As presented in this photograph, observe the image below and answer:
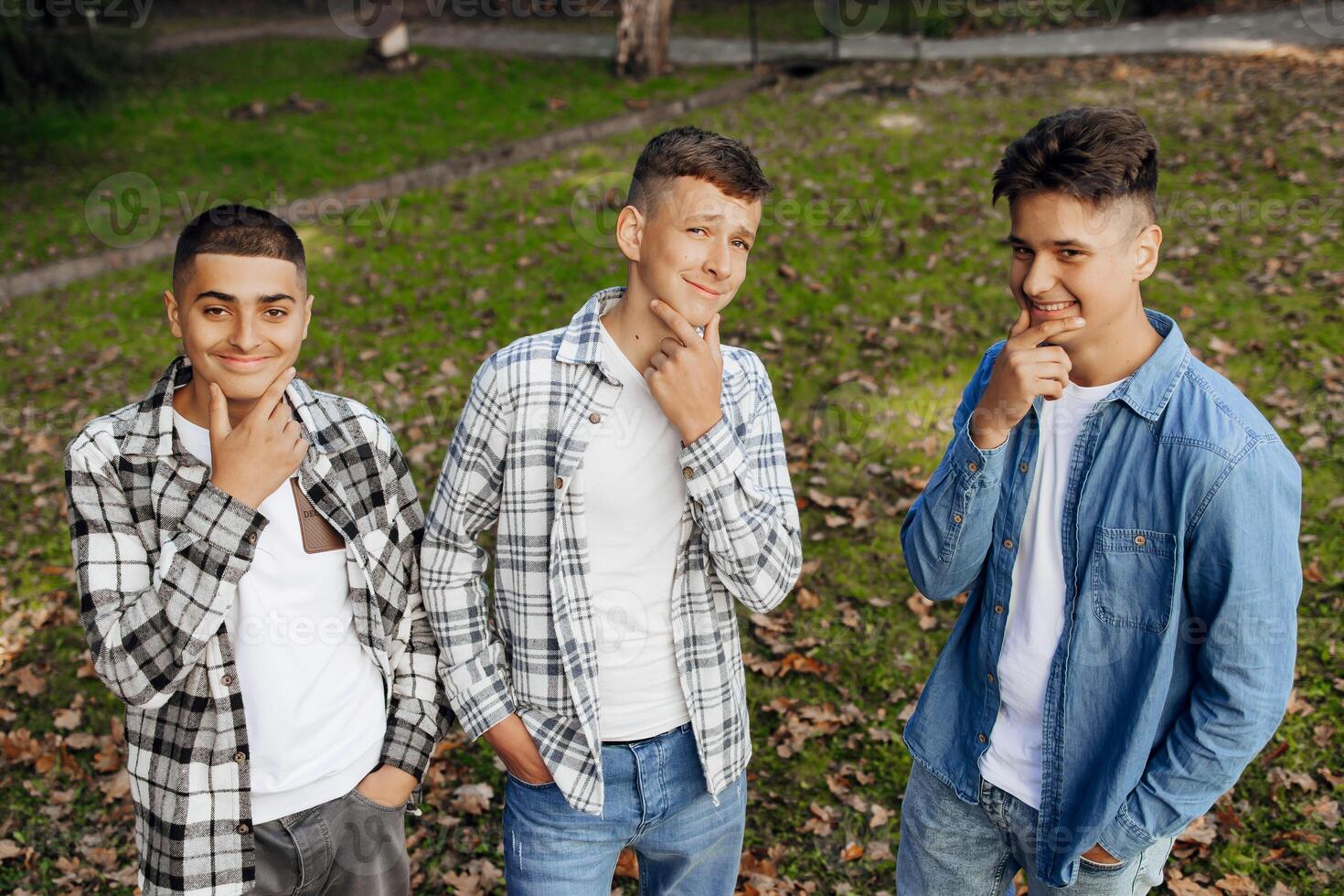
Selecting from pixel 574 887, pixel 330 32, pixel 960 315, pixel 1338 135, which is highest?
pixel 330 32

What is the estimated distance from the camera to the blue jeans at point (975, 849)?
2539 mm

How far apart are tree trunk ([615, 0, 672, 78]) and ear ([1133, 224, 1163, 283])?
602 inches

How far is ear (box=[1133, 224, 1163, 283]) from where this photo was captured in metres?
2.38

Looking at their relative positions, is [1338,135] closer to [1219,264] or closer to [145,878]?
[1219,264]

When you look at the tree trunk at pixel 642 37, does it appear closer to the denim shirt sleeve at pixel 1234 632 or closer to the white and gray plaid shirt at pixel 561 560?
the white and gray plaid shirt at pixel 561 560

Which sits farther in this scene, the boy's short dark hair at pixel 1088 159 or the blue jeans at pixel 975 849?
the blue jeans at pixel 975 849

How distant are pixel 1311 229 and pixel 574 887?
962 cm

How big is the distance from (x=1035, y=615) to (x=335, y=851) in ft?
5.96

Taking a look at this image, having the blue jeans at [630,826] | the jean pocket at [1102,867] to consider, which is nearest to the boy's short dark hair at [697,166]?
the blue jeans at [630,826]

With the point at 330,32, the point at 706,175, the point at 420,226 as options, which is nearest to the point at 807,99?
the point at 420,226

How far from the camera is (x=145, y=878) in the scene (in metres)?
2.57

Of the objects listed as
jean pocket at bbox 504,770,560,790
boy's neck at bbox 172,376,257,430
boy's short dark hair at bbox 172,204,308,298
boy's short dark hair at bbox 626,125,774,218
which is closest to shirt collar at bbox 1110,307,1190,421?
boy's short dark hair at bbox 626,125,774,218

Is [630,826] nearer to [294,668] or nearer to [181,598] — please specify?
[294,668]

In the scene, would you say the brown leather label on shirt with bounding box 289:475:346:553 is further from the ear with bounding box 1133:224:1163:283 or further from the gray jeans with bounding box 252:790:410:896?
the ear with bounding box 1133:224:1163:283
